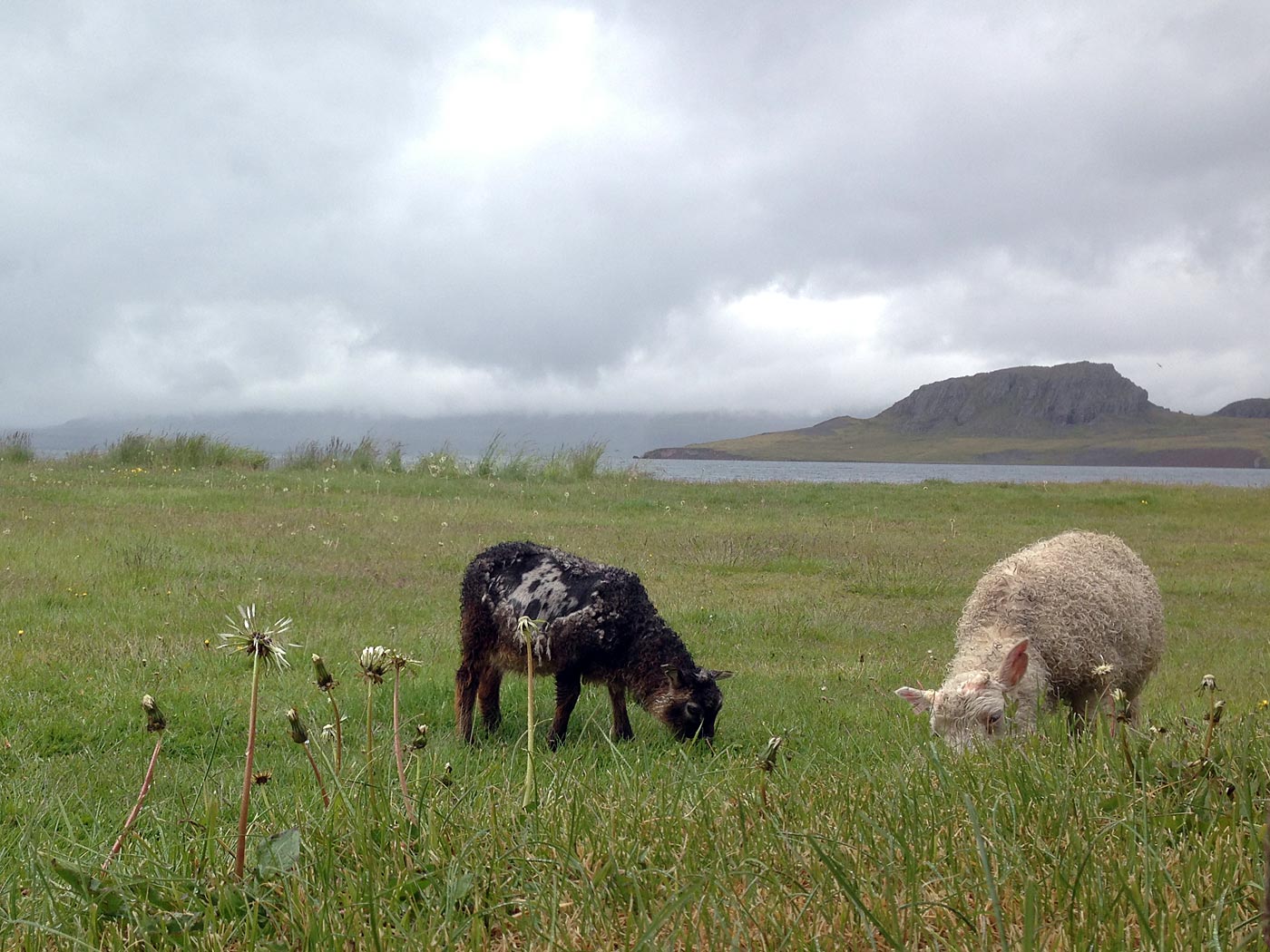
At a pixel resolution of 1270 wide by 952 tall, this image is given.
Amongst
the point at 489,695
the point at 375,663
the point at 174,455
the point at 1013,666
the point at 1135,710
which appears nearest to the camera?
the point at 375,663

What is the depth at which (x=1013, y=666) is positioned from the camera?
5566 mm

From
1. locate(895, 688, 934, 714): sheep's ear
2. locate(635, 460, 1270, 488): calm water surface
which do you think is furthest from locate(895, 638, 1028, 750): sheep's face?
locate(635, 460, 1270, 488): calm water surface

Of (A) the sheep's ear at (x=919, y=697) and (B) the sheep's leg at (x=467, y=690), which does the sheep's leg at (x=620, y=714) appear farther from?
(A) the sheep's ear at (x=919, y=697)

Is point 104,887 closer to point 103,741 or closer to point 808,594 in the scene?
point 103,741

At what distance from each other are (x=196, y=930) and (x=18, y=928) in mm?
437

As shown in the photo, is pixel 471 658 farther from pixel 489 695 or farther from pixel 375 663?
pixel 375 663

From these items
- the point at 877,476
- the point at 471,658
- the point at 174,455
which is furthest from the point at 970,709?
the point at 877,476

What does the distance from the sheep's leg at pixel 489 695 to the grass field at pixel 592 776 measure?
0.13 m

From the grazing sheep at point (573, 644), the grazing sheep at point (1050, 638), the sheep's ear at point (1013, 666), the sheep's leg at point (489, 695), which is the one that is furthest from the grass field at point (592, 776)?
the sheep's ear at point (1013, 666)

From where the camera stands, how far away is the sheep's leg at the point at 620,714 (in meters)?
6.48

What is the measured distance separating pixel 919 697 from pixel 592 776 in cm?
255

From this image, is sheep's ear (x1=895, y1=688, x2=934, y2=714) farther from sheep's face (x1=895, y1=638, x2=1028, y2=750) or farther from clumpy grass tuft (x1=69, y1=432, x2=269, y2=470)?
clumpy grass tuft (x1=69, y1=432, x2=269, y2=470)

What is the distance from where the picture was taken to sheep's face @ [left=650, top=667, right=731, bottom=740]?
6.14 meters

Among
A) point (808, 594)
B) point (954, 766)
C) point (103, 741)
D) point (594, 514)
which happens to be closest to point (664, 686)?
point (954, 766)
